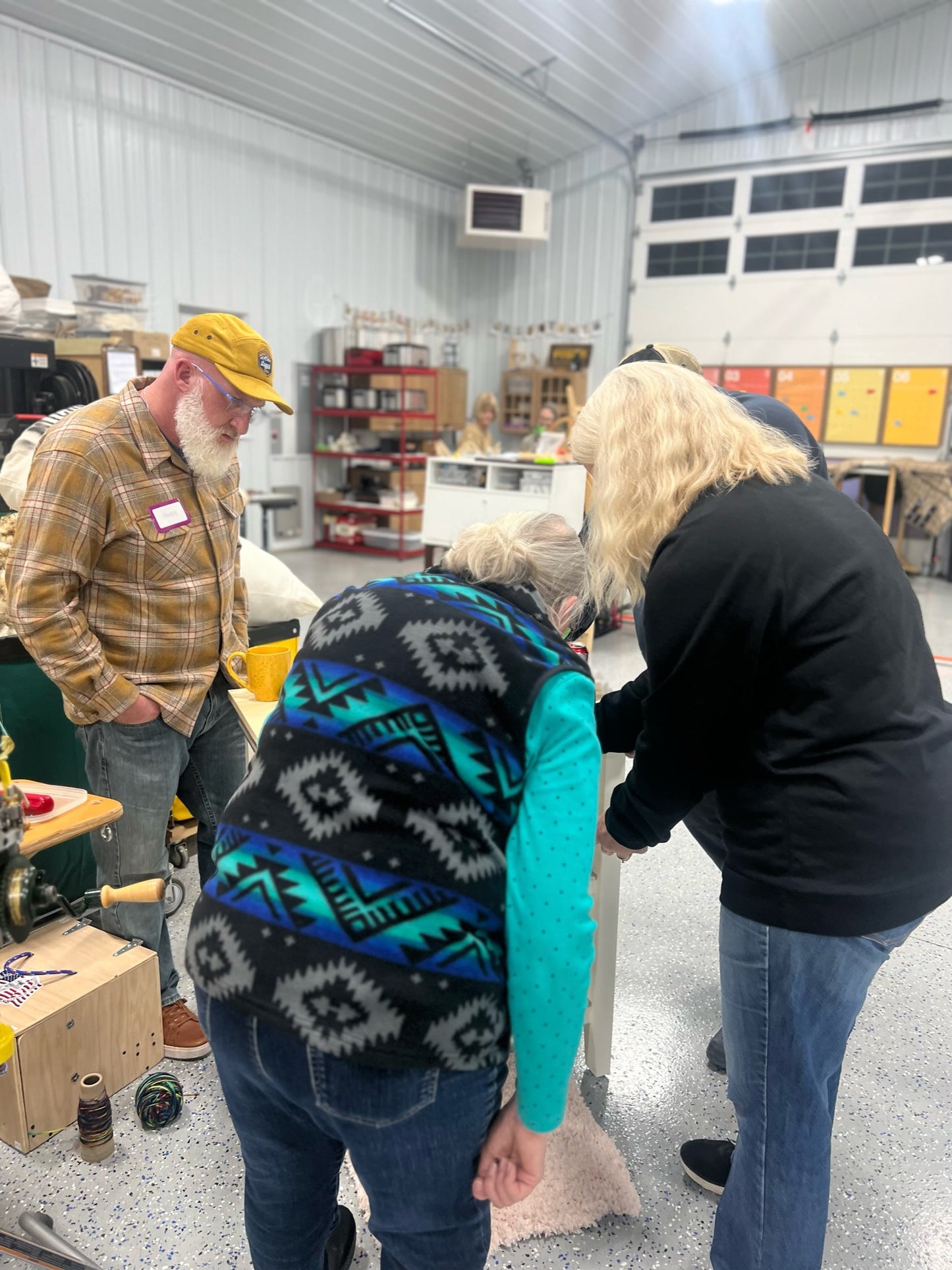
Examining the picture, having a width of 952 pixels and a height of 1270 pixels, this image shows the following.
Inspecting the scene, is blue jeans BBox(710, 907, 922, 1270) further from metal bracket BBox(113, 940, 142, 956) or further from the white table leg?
metal bracket BBox(113, 940, 142, 956)

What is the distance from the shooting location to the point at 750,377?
966 cm

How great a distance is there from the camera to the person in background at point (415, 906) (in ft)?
2.81

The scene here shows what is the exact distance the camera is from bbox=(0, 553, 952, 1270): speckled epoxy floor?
158 centimetres

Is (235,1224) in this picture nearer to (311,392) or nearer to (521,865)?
(521,865)

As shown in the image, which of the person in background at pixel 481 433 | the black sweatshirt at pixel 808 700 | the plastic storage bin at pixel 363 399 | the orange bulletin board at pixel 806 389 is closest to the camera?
the black sweatshirt at pixel 808 700

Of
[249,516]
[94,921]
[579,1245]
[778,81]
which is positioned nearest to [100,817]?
[94,921]

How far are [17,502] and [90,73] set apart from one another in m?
5.82

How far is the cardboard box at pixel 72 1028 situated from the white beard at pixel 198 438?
3.64 feet

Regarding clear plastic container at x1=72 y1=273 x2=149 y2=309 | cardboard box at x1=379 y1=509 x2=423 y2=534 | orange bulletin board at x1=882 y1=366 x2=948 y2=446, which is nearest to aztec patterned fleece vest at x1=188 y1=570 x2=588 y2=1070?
clear plastic container at x1=72 y1=273 x2=149 y2=309

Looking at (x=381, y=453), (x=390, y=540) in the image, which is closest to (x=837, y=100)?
(x=381, y=453)

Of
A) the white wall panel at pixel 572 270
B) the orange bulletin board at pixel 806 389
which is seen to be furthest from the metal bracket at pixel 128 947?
the white wall panel at pixel 572 270

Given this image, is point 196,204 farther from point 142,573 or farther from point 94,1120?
point 94,1120

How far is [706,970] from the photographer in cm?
246

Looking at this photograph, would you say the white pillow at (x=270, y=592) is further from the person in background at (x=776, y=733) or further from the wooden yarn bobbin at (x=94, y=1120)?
the person in background at (x=776, y=733)
